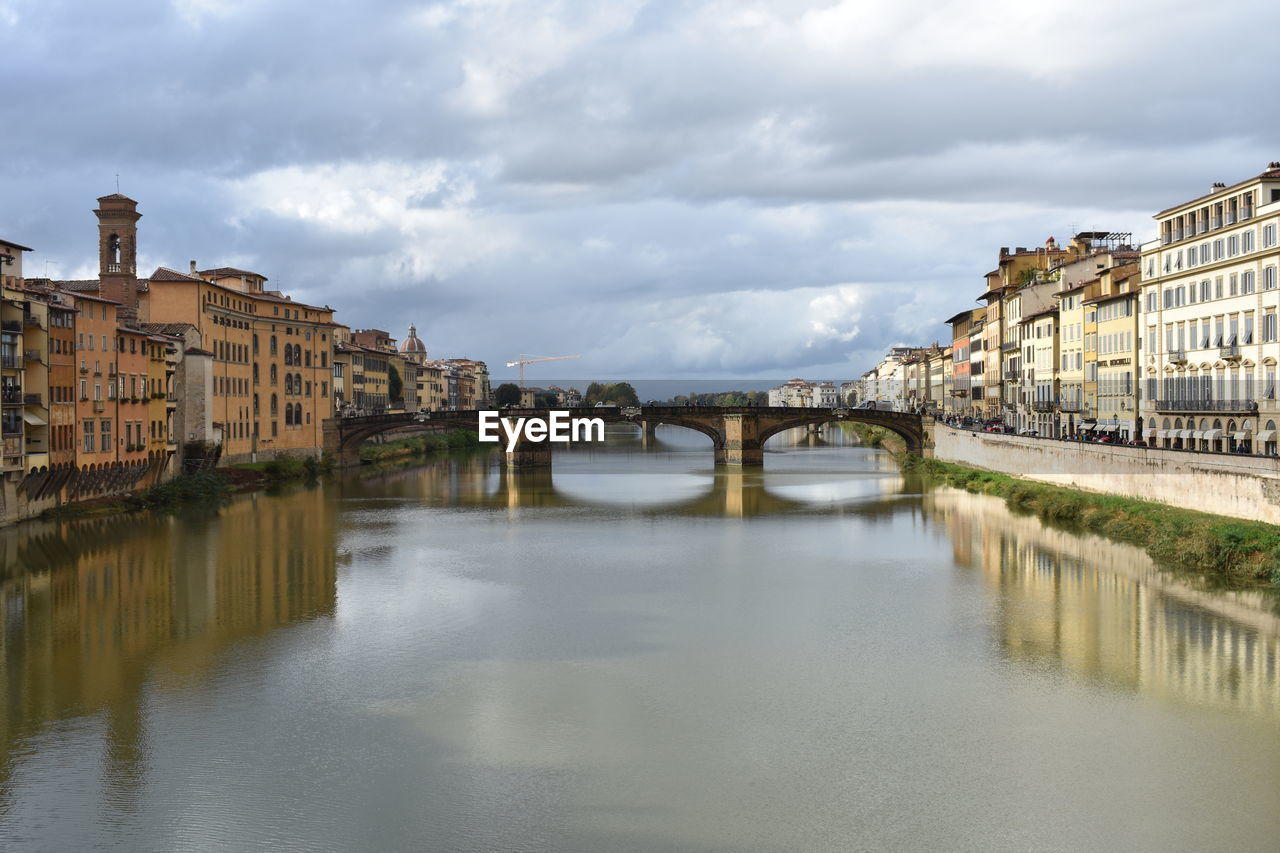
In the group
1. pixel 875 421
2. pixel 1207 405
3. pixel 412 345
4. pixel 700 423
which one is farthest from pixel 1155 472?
pixel 412 345

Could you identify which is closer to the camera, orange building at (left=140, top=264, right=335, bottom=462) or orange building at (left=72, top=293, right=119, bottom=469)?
orange building at (left=72, top=293, right=119, bottom=469)

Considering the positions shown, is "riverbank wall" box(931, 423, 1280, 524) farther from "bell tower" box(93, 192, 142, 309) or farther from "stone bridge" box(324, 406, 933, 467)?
"bell tower" box(93, 192, 142, 309)

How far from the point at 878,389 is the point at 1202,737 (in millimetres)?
154731

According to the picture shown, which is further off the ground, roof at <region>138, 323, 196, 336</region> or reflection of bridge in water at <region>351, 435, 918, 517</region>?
roof at <region>138, 323, 196, 336</region>

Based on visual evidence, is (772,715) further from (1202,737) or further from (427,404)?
(427,404)

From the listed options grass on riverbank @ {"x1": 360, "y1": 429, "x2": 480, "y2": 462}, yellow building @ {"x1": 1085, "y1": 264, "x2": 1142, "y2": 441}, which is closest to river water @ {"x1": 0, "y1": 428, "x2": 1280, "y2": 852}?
yellow building @ {"x1": 1085, "y1": 264, "x2": 1142, "y2": 441}

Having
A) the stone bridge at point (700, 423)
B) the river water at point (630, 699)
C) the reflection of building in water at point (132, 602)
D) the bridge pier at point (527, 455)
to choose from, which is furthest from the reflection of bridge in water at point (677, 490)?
the reflection of building in water at point (132, 602)

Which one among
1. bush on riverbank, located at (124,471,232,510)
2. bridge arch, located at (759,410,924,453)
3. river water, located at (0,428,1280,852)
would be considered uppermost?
bridge arch, located at (759,410,924,453)

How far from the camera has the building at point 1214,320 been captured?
114 ft

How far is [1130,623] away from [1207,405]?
17.9 m

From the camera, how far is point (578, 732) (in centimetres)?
1614

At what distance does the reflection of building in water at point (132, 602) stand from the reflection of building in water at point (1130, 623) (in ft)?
44.3

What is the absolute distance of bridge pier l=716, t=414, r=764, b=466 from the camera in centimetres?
7031

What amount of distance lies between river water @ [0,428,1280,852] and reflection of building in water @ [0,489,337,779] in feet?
0.37
